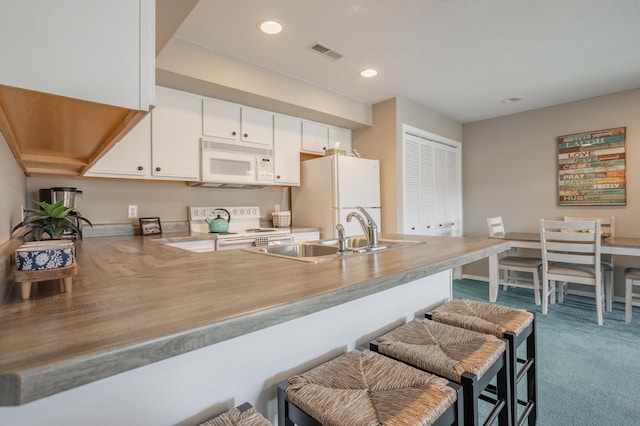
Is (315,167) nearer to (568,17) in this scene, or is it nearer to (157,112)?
(157,112)

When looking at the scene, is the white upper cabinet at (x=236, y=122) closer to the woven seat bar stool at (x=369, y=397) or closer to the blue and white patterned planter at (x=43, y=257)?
the blue and white patterned planter at (x=43, y=257)

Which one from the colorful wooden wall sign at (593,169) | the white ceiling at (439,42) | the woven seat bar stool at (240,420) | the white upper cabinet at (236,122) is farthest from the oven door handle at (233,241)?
the colorful wooden wall sign at (593,169)

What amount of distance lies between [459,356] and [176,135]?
2.63m

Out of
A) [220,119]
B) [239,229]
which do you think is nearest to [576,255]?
[239,229]

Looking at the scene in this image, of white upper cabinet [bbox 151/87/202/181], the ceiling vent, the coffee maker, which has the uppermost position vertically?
the ceiling vent

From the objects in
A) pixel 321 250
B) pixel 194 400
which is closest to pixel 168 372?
pixel 194 400

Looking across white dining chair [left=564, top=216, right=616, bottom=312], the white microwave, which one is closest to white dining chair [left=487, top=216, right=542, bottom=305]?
white dining chair [left=564, top=216, right=616, bottom=312]

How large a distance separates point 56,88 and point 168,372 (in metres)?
0.70

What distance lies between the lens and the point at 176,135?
2717mm

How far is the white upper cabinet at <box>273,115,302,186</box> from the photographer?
335 cm

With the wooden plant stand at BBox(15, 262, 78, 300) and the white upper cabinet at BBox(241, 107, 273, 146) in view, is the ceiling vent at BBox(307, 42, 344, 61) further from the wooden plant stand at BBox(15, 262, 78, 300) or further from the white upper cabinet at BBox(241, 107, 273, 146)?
the wooden plant stand at BBox(15, 262, 78, 300)

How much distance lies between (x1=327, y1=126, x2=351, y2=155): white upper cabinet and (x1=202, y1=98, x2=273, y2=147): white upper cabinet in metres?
0.85

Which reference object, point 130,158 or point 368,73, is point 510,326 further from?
point 130,158

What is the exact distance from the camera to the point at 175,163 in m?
2.72
